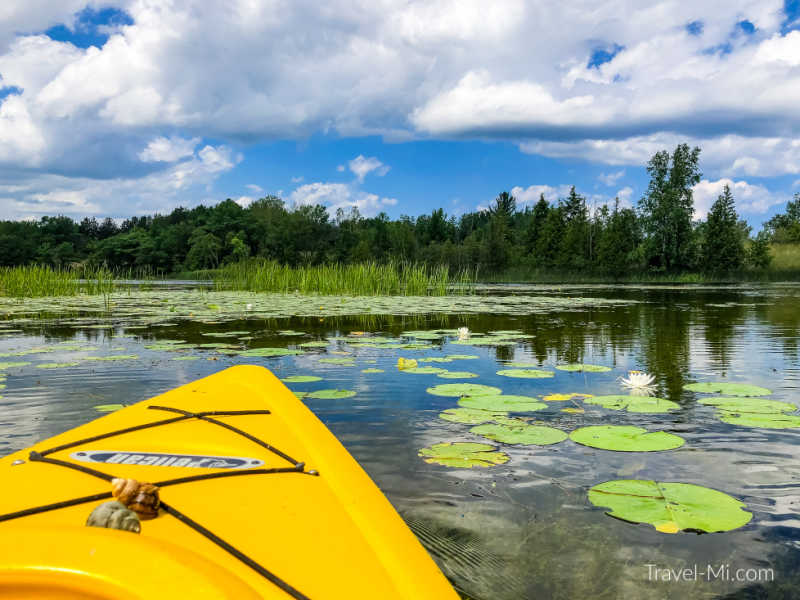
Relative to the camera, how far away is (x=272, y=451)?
4.65ft

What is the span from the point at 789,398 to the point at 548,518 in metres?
2.17

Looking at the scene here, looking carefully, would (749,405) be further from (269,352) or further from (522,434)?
(269,352)

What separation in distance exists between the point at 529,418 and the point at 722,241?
36.4 m

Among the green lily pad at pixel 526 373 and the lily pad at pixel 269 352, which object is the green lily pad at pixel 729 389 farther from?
the lily pad at pixel 269 352

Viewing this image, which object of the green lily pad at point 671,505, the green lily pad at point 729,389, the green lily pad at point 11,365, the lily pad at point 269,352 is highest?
the lily pad at point 269,352

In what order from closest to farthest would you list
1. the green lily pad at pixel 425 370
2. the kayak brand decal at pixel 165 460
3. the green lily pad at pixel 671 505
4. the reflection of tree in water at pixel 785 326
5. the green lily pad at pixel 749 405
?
the kayak brand decal at pixel 165 460 < the green lily pad at pixel 671 505 < the green lily pad at pixel 749 405 < the green lily pad at pixel 425 370 < the reflection of tree in water at pixel 785 326

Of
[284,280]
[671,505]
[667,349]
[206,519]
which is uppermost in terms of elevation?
[284,280]

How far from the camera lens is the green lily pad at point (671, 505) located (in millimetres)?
1528

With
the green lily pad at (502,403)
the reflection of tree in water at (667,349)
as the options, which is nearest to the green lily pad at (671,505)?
the green lily pad at (502,403)

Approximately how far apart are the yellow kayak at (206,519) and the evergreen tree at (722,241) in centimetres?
3707

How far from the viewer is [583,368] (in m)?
3.79

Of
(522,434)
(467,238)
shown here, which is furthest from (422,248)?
(522,434)

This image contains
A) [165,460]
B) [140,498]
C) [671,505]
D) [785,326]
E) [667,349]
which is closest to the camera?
[140,498]

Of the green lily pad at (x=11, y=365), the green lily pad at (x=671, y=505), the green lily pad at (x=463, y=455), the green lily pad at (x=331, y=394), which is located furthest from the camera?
the green lily pad at (x=11, y=365)
